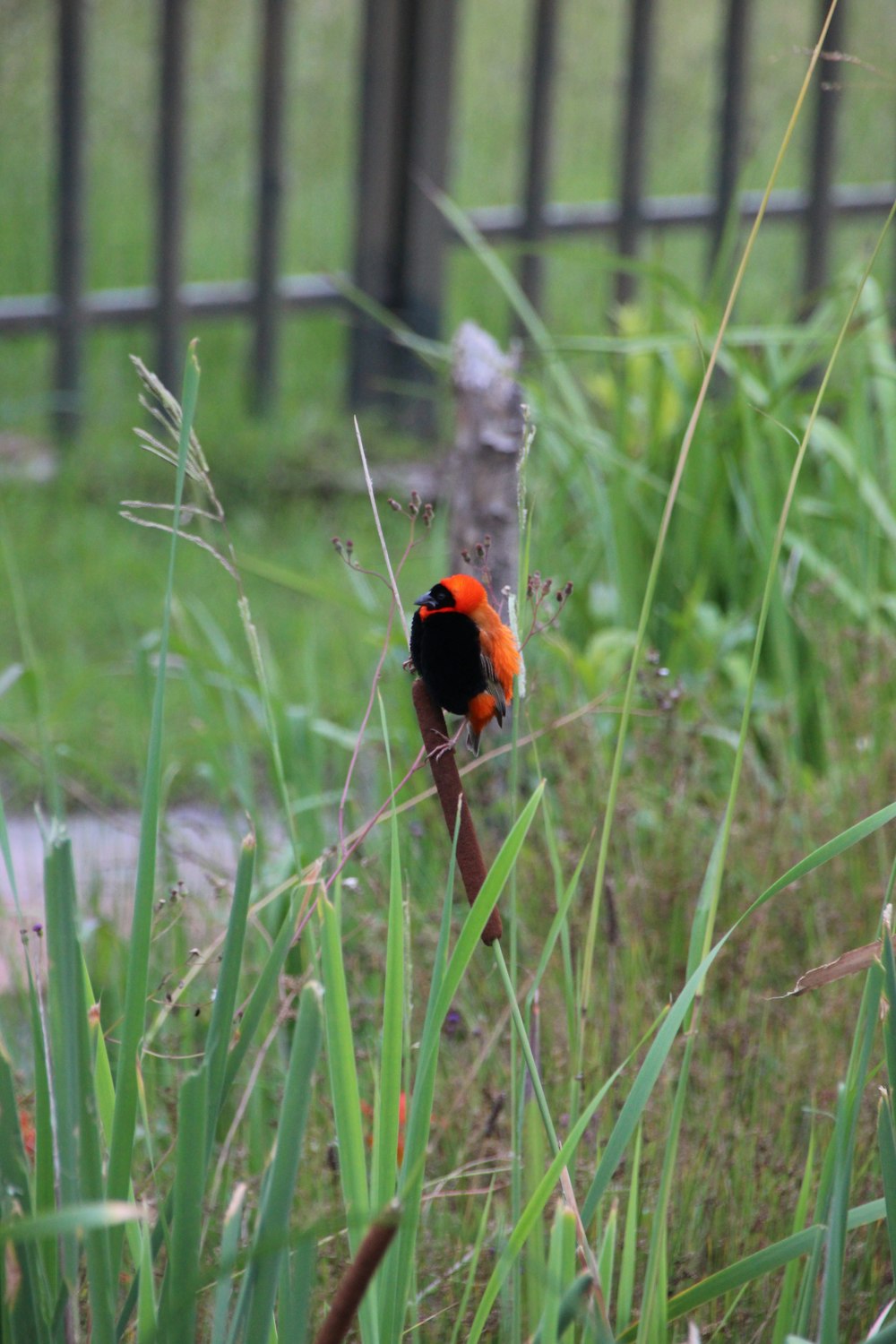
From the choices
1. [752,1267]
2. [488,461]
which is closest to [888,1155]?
[752,1267]

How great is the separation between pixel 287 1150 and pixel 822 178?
5848 mm

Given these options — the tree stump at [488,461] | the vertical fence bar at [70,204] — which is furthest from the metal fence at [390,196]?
the tree stump at [488,461]

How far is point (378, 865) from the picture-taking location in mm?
2037

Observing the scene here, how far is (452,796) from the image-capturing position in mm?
736

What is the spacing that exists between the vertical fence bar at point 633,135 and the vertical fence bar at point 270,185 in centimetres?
146

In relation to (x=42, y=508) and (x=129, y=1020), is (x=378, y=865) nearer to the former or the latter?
(x=129, y=1020)

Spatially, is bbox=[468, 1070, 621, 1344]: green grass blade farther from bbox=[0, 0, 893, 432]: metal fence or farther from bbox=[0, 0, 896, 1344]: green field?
bbox=[0, 0, 893, 432]: metal fence

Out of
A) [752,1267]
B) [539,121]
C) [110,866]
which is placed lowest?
[110,866]

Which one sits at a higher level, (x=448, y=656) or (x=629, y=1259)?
(x=448, y=656)

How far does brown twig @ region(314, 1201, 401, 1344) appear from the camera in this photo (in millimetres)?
610

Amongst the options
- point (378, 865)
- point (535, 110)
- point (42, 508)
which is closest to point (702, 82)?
point (535, 110)

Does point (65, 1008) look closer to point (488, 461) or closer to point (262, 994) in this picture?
point (262, 994)

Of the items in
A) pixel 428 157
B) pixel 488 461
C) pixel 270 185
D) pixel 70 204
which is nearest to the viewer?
pixel 488 461

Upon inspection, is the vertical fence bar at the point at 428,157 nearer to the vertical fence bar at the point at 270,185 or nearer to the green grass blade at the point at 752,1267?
the vertical fence bar at the point at 270,185
